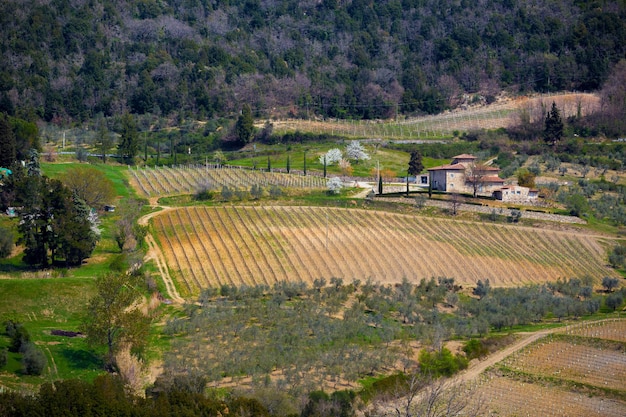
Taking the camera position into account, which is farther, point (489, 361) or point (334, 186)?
point (334, 186)

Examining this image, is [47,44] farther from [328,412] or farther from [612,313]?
[328,412]

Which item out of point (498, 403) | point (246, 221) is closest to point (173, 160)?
point (246, 221)

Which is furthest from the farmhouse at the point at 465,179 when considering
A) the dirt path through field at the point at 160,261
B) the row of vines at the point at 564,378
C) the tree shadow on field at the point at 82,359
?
the tree shadow on field at the point at 82,359

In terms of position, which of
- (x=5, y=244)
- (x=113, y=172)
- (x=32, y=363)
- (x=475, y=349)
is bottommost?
(x=475, y=349)

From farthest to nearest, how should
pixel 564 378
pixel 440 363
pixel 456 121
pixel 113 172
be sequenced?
pixel 456 121 < pixel 113 172 < pixel 440 363 < pixel 564 378

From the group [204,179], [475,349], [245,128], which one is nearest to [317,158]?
[245,128]

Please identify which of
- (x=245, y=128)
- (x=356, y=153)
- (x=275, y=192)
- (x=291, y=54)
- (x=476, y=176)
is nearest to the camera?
(x=275, y=192)

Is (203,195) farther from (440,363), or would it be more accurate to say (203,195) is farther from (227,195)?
(440,363)
